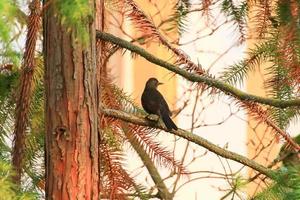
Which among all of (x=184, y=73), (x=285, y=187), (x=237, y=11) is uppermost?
(x=237, y=11)

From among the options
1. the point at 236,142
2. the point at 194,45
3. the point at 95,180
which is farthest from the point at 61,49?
the point at 236,142

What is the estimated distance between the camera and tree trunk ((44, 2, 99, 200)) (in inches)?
29.3

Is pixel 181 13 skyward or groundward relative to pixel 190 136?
skyward

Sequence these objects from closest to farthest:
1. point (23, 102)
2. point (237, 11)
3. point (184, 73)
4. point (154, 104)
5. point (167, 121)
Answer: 1. point (23, 102)
2. point (184, 73)
3. point (237, 11)
4. point (167, 121)
5. point (154, 104)

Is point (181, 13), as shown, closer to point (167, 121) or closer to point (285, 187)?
point (167, 121)

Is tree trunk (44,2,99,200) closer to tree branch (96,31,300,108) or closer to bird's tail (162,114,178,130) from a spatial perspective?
tree branch (96,31,300,108)

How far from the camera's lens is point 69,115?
0.75 metres

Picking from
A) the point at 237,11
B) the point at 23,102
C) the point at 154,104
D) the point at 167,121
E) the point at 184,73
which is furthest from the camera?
the point at 154,104

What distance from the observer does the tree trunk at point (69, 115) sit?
744mm

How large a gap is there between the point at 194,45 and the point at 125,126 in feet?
4.37

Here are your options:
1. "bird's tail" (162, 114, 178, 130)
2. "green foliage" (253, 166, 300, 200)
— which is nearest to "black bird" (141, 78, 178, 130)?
"bird's tail" (162, 114, 178, 130)

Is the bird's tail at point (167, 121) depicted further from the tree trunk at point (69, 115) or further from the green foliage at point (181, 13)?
the tree trunk at point (69, 115)

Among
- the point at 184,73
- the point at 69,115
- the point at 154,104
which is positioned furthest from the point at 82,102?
the point at 154,104

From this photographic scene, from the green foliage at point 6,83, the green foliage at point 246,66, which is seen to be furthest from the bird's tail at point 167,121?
the green foliage at point 6,83
